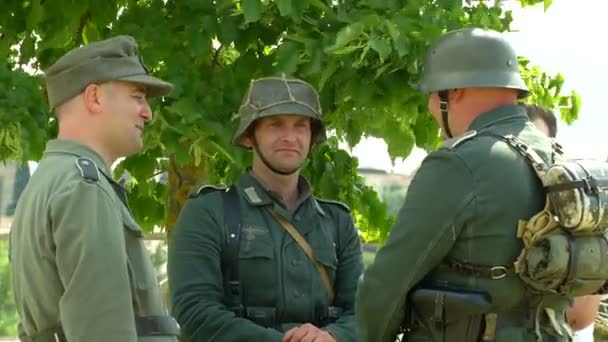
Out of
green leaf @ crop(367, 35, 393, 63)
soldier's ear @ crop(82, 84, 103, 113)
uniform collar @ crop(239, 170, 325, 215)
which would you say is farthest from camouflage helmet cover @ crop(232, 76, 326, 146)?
soldier's ear @ crop(82, 84, 103, 113)

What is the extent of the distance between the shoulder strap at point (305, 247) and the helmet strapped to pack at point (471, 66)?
82 cm

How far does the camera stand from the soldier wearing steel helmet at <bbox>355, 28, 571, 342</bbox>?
4.11 metres

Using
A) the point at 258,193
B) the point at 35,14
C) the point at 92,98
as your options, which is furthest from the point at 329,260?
the point at 35,14

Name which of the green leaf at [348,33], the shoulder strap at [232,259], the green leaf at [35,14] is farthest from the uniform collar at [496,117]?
the green leaf at [35,14]

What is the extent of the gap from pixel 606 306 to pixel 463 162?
356 cm

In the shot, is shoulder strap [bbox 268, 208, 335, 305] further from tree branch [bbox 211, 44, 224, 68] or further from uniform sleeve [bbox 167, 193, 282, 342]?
tree branch [bbox 211, 44, 224, 68]

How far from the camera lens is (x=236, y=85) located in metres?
5.90

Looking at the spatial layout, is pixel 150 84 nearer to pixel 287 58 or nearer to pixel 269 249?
pixel 269 249

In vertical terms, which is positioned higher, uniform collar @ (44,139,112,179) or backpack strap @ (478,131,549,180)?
uniform collar @ (44,139,112,179)

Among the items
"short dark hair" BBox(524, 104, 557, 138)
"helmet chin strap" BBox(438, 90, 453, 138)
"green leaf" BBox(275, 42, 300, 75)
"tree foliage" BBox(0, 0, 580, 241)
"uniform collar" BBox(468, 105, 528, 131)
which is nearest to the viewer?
"uniform collar" BBox(468, 105, 528, 131)

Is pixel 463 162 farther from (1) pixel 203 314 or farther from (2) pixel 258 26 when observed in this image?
(2) pixel 258 26

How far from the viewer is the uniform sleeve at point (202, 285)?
4762 mm

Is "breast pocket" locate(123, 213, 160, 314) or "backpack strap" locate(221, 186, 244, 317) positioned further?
"backpack strap" locate(221, 186, 244, 317)

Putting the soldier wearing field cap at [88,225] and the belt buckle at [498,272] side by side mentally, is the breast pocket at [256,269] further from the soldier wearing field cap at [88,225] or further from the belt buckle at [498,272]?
the belt buckle at [498,272]
